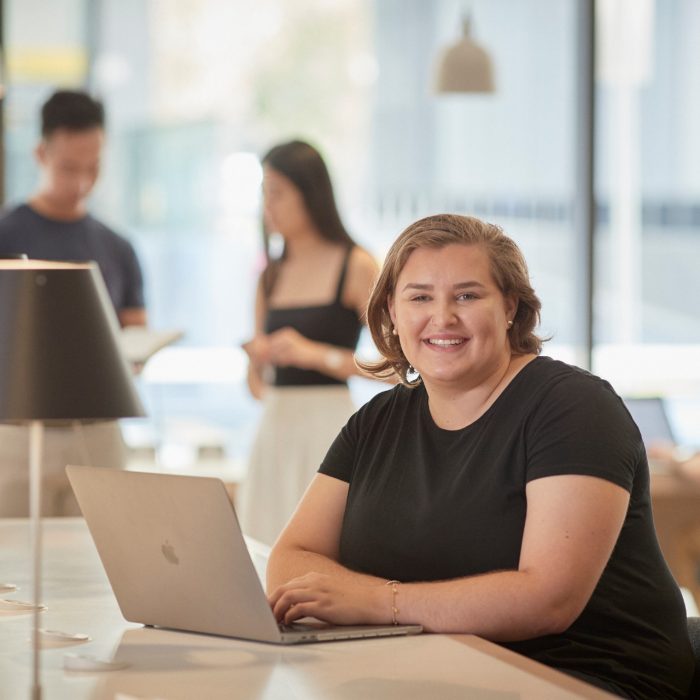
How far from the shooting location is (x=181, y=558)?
188 centimetres

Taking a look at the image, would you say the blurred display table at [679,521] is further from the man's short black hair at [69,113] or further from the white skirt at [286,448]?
the man's short black hair at [69,113]

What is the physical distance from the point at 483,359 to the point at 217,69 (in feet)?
14.7

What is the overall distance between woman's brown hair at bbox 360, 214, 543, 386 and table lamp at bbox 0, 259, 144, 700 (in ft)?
2.57

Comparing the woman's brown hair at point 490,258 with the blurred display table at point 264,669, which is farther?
the woman's brown hair at point 490,258

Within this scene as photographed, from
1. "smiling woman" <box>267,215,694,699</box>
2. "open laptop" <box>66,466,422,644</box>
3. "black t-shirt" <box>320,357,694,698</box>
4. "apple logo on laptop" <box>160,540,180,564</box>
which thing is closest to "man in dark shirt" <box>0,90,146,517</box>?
"smiling woman" <box>267,215,694,699</box>

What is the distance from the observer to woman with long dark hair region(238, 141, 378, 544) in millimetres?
4168

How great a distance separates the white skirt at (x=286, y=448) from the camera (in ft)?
13.9

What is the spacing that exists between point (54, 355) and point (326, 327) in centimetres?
266

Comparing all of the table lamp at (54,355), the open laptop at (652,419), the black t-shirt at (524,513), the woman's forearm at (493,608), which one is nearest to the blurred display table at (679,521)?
the open laptop at (652,419)

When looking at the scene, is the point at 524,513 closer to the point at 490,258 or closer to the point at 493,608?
the point at 493,608

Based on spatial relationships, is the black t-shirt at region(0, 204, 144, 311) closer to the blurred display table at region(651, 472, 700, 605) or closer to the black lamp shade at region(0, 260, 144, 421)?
the blurred display table at region(651, 472, 700, 605)

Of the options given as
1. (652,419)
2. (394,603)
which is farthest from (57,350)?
(652,419)

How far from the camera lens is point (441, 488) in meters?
2.18

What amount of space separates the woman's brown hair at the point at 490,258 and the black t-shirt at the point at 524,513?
0.34 feet
